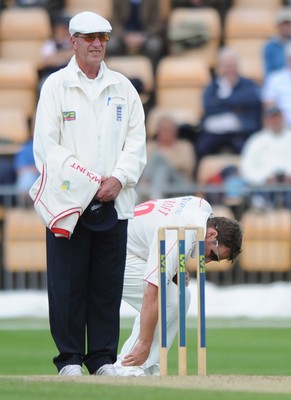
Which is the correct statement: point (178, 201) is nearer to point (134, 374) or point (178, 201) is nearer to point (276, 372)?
point (134, 374)

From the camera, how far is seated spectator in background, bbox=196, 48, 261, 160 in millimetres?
17828

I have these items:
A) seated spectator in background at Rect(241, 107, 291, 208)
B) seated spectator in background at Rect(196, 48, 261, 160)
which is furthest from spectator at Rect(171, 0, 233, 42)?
seated spectator in background at Rect(241, 107, 291, 208)

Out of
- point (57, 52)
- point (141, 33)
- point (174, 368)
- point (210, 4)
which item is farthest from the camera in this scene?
point (210, 4)

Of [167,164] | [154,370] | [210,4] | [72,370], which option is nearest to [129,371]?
[154,370]

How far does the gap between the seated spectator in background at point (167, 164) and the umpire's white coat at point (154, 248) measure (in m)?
6.00

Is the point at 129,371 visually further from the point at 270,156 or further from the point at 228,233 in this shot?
the point at 270,156

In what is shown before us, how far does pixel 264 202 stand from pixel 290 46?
2424mm

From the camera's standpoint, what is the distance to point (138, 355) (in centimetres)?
1013

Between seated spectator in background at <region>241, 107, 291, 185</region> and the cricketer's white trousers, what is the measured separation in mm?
6362

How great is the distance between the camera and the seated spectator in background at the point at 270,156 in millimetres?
17062


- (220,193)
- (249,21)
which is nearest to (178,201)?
(220,193)

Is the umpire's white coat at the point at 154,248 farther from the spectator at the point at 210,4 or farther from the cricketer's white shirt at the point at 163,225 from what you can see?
the spectator at the point at 210,4

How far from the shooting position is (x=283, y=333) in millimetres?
14984

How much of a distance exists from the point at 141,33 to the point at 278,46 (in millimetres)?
2152
